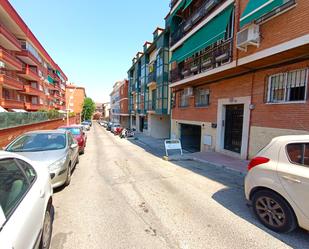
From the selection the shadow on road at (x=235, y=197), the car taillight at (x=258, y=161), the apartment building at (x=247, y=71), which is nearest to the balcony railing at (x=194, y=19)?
the apartment building at (x=247, y=71)

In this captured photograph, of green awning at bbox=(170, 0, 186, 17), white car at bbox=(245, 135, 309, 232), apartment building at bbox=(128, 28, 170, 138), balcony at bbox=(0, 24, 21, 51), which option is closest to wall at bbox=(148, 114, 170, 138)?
apartment building at bbox=(128, 28, 170, 138)

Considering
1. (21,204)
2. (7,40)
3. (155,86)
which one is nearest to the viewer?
(21,204)

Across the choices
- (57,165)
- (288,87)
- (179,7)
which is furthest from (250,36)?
(179,7)

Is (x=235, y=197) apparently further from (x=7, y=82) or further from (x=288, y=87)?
(x=7, y=82)

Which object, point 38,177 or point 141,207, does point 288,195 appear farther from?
point 38,177

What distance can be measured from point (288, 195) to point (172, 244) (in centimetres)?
200

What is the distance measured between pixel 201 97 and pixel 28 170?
1063 centimetres

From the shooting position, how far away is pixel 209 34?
8.96 metres

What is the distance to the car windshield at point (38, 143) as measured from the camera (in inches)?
203

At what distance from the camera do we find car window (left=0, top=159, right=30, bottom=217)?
180 cm

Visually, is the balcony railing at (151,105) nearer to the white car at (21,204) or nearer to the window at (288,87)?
the window at (288,87)

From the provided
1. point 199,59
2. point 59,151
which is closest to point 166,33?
point 199,59

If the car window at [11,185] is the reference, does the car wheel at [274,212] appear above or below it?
below

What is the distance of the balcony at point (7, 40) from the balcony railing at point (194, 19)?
15726 mm
